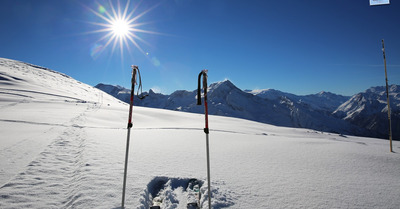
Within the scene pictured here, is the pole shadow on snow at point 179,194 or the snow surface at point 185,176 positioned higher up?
the snow surface at point 185,176

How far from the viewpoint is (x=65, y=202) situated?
13.8ft

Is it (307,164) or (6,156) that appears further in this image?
(307,164)

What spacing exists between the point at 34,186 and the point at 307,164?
900cm

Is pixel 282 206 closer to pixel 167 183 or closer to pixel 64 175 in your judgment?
pixel 167 183

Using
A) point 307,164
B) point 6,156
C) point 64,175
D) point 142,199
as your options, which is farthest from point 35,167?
point 307,164

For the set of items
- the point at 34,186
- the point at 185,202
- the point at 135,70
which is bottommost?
the point at 185,202

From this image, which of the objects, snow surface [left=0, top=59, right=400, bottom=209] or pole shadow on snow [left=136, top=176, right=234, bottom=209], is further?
pole shadow on snow [left=136, top=176, right=234, bottom=209]

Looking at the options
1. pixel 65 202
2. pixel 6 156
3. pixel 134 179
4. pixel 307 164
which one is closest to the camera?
pixel 65 202

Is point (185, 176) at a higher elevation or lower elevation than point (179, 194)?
higher

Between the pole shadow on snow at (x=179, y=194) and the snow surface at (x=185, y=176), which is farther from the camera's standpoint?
the pole shadow on snow at (x=179, y=194)

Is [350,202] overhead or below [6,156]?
below

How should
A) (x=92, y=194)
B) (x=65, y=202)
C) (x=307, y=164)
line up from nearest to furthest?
(x=65, y=202) → (x=92, y=194) → (x=307, y=164)

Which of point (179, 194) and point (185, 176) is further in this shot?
point (185, 176)

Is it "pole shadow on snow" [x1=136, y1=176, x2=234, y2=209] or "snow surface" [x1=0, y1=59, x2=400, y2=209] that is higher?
"snow surface" [x1=0, y1=59, x2=400, y2=209]
